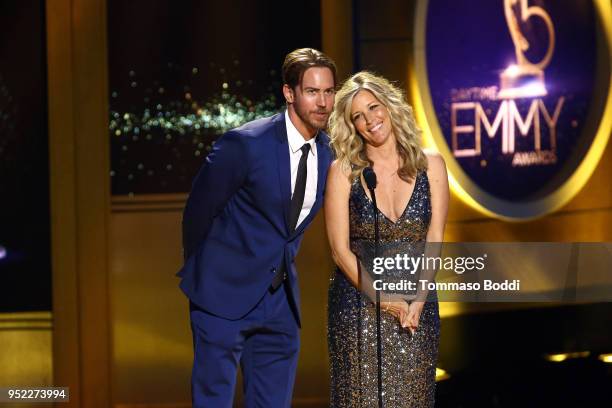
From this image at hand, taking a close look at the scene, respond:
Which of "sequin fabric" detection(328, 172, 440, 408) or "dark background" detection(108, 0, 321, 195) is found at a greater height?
"dark background" detection(108, 0, 321, 195)

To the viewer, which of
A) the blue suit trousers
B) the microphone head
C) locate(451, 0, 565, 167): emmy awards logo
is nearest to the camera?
the microphone head

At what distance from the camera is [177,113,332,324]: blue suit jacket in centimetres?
413

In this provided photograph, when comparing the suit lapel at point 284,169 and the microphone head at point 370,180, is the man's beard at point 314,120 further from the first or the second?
the microphone head at point 370,180

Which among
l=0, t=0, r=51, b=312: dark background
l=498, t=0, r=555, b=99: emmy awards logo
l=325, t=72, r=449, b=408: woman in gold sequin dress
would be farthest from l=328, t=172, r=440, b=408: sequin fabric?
l=0, t=0, r=51, b=312: dark background

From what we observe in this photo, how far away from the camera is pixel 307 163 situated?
4.26 m

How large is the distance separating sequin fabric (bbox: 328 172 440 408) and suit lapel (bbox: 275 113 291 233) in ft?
1.11

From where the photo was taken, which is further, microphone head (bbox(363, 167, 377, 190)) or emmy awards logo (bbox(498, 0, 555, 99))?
emmy awards logo (bbox(498, 0, 555, 99))

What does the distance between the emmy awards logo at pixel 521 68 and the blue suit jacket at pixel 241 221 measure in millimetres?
2087

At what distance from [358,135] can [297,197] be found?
378 millimetres

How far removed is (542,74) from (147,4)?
200 cm

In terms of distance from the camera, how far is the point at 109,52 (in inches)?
239

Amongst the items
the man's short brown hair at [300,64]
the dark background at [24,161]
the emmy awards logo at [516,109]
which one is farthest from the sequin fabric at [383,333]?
the dark background at [24,161]

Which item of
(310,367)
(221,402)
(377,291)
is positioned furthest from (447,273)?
(310,367)

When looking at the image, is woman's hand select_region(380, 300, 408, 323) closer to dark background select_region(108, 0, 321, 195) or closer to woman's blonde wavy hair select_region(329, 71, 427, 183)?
woman's blonde wavy hair select_region(329, 71, 427, 183)
